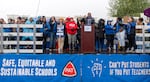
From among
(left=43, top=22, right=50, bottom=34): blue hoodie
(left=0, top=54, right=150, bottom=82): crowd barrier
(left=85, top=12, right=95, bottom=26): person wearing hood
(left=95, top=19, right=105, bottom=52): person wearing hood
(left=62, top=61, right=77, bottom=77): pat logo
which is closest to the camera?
(left=0, top=54, right=150, bottom=82): crowd barrier

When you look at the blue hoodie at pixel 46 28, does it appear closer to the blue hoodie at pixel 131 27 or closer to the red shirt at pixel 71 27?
the red shirt at pixel 71 27

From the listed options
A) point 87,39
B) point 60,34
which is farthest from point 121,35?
point 60,34

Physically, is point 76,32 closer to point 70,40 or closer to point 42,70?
point 70,40

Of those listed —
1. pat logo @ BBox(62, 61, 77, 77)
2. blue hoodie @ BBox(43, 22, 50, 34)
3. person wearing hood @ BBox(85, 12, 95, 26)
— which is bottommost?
pat logo @ BBox(62, 61, 77, 77)

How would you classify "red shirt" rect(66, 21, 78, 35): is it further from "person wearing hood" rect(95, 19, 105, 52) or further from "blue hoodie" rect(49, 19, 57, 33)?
"person wearing hood" rect(95, 19, 105, 52)

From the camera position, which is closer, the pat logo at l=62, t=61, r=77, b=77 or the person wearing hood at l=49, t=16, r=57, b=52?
the pat logo at l=62, t=61, r=77, b=77

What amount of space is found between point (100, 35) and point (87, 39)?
61 cm

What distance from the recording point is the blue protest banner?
16.6m

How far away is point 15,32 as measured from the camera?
1795 centimetres

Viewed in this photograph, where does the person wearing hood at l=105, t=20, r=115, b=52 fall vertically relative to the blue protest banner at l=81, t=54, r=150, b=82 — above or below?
above

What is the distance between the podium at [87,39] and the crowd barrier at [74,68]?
1308mm

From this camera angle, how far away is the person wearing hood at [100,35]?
1820 centimetres

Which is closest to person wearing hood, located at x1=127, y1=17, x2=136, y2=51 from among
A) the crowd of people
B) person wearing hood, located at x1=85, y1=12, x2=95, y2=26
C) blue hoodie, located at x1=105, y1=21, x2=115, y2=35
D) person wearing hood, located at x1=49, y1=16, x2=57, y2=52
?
the crowd of people

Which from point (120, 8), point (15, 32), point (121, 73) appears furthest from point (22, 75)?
point (120, 8)
